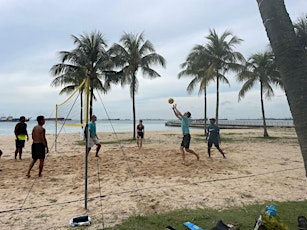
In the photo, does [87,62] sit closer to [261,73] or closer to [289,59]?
[261,73]

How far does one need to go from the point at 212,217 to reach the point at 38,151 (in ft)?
15.3

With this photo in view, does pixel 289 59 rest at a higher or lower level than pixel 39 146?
higher

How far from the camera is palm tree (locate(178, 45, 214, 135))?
62.8 ft

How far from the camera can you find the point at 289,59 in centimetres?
216

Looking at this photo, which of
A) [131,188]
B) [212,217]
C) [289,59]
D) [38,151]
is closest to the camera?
[289,59]

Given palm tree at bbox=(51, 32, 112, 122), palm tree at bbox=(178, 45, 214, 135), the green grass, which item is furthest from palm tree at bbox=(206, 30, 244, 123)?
the green grass

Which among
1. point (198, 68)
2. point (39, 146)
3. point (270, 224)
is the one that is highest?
point (198, 68)

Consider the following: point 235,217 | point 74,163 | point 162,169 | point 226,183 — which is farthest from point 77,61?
point 235,217

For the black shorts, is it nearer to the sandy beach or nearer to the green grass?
the sandy beach

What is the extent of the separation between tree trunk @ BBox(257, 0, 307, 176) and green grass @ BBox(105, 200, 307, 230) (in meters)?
1.64

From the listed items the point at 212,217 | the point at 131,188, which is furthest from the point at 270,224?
the point at 131,188

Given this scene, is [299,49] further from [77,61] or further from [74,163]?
[77,61]

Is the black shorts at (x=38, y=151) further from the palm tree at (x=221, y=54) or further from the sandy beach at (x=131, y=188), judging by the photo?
the palm tree at (x=221, y=54)

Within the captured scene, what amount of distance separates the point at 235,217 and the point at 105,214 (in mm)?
1882
